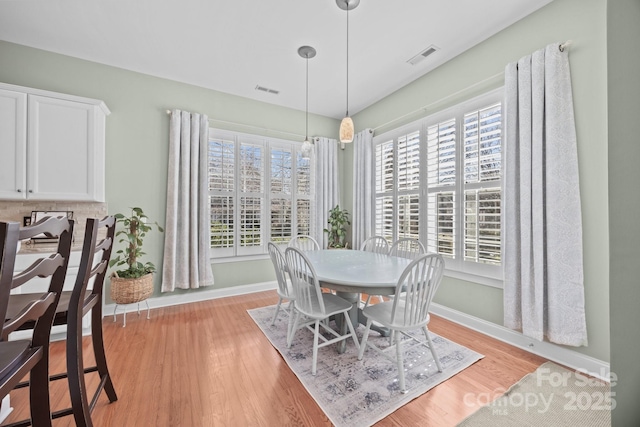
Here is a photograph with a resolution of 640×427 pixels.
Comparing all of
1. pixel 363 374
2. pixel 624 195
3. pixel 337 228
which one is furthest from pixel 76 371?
pixel 337 228

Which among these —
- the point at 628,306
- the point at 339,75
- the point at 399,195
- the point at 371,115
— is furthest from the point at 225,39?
the point at 628,306

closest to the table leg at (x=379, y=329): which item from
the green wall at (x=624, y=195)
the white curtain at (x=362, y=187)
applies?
the white curtain at (x=362, y=187)

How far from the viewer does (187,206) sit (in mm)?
3342

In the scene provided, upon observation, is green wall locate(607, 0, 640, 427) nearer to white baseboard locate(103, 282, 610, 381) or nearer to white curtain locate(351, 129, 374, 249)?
white baseboard locate(103, 282, 610, 381)

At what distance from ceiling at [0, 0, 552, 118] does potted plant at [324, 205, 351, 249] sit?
2.05 meters

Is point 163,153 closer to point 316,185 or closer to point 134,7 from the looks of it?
point 134,7

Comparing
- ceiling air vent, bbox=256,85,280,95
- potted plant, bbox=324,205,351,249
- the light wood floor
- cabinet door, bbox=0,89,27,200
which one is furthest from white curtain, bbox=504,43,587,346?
cabinet door, bbox=0,89,27,200

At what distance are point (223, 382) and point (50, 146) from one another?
2857 millimetres

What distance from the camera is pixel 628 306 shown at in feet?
2.10

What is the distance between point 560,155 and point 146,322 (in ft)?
14.0

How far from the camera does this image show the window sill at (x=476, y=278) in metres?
2.51

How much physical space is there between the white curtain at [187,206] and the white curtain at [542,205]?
348 cm

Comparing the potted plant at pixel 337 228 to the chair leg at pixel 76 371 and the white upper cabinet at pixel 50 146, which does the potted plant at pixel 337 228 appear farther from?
the chair leg at pixel 76 371

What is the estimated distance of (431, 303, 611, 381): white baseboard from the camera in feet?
6.23
